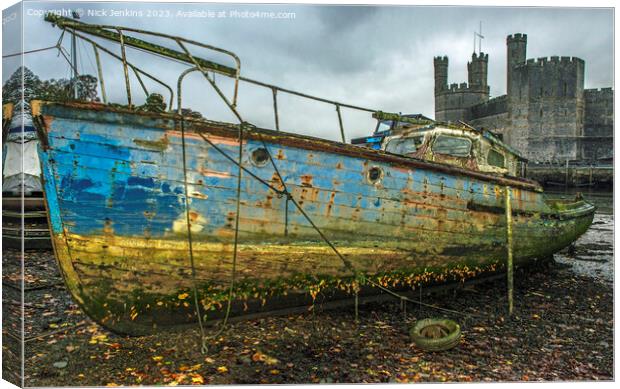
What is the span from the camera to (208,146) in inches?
169

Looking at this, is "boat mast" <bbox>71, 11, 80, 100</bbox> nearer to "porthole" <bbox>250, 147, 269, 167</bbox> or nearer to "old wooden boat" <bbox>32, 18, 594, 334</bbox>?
"old wooden boat" <bbox>32, 18, 594, 334</bbox>

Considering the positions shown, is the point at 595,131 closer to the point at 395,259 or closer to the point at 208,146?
the point at 395,259

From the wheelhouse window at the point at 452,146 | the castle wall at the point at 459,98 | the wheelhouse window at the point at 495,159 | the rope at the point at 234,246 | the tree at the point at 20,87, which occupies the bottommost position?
the rope at the point at 234,246

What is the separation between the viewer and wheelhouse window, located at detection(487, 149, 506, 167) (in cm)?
727

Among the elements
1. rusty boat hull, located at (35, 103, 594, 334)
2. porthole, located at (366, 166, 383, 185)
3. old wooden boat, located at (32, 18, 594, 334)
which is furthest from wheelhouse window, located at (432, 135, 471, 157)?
porthole, located at (366, 166, 383, 185)

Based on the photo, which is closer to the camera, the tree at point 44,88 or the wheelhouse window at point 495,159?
the tree at point 44,88

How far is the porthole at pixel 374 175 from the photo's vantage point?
507 centimetres

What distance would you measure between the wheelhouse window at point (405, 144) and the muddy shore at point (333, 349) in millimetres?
2762

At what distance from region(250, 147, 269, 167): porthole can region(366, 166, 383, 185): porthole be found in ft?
4.37

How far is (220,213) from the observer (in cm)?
443

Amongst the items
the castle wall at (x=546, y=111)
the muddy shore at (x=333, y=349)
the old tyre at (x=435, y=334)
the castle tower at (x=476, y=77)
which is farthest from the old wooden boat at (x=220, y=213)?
the castle tower at (x=476, y=77)

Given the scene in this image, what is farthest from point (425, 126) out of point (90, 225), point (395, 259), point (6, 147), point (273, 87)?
point (6, 147)

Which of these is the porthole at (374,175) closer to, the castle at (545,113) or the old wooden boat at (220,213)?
the old wooden boat at (220,213)

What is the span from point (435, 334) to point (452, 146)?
3.40 metres
